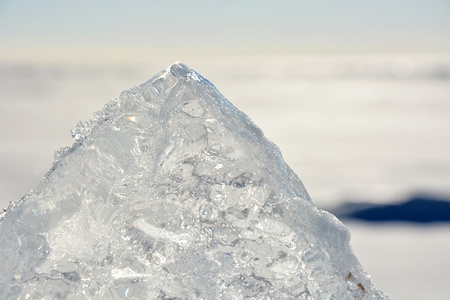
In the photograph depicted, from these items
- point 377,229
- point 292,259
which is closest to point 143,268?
point 292,259

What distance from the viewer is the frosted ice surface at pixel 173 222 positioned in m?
0.70

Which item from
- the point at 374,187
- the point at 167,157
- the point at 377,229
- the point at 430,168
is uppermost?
the point at 430,168

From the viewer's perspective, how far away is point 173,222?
0.72 meters

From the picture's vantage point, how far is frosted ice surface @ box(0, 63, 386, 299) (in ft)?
2.30

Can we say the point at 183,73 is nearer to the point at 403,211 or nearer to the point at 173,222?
the point at 173,222

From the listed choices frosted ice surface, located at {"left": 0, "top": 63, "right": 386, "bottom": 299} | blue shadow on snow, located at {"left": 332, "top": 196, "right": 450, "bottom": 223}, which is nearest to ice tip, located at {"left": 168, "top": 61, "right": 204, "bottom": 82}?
frosted ice surface, located at {"left": 0, "top": 63, "right": 386, "bottom": 299}

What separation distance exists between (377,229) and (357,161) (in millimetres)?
1521

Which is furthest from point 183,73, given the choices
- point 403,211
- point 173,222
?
point 403,211

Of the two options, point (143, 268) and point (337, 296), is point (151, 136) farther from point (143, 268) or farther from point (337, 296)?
point (337, 296)

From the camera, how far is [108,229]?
2.41 feet

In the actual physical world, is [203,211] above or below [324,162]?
below

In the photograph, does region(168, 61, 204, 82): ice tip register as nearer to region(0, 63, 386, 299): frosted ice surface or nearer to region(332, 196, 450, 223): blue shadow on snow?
region(0, 63, 386, 299): frosted ice surface

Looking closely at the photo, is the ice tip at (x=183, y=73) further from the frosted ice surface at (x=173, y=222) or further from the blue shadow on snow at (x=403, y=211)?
the blue shadow on snow at (x=403, y=211)

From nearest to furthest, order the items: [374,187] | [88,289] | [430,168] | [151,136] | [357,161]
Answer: [88,289] → [151,136] → [374,187] → [430,168] → [357,161]
